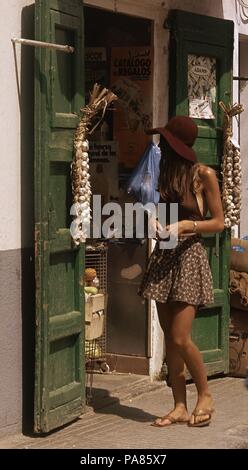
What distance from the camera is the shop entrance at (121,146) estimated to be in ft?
27.8

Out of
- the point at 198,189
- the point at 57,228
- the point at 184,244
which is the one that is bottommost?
the point at 184,244

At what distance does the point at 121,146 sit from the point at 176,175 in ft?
6.34

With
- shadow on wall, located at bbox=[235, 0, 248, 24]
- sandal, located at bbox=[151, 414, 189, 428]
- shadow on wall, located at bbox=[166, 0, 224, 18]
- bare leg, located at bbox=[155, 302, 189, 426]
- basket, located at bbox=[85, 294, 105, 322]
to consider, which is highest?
shadow on wall, located at bbox=[235, 0, 248, 24]

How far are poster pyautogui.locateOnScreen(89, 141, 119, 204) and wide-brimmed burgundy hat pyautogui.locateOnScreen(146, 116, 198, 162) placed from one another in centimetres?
193

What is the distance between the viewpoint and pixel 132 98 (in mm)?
8500

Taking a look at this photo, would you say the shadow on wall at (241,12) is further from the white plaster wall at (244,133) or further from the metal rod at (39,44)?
the metal rod at (39,44)

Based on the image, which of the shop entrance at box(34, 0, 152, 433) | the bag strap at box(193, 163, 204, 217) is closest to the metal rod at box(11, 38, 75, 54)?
the shop entrance at box(34, 0, 152, 433)

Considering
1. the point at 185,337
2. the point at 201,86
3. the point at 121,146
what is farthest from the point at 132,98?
the point at 185,337

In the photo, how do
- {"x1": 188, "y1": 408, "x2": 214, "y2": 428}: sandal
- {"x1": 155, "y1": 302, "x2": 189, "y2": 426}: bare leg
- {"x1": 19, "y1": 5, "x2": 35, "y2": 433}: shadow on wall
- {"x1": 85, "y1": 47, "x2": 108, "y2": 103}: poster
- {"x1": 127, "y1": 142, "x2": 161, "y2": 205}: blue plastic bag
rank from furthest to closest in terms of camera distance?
{"x1": 85, "y1": 47, "x2": 108, "y2": 103}: poster
{"x1": 127, "y1": 142, "x2": 161, "y2": 205}: blue plastic bag
{"x1": 188, "y1": 408, "x2": 214, "y2": 428}: sandal
{"x1": 155, "y1": 302, "x2": 189, "y2": 426}: bare leg
{"x1": 19, "y1": 5, "x2": 35, "y2": 433}: shadow on wall

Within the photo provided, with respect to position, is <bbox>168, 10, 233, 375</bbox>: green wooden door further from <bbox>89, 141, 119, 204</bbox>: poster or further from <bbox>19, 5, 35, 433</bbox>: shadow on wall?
<bbox>19, 5, 35, 433</bbox>: shadow on wall

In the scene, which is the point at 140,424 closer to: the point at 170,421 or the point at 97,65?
the point at 170,421

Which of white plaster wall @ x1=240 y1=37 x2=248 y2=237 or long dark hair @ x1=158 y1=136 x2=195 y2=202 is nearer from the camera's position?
long dark hair @ x1=158 y1=136 x2=195 y2=202

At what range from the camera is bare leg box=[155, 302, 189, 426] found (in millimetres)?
6875

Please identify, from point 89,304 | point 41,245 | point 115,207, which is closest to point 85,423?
point 89,304
